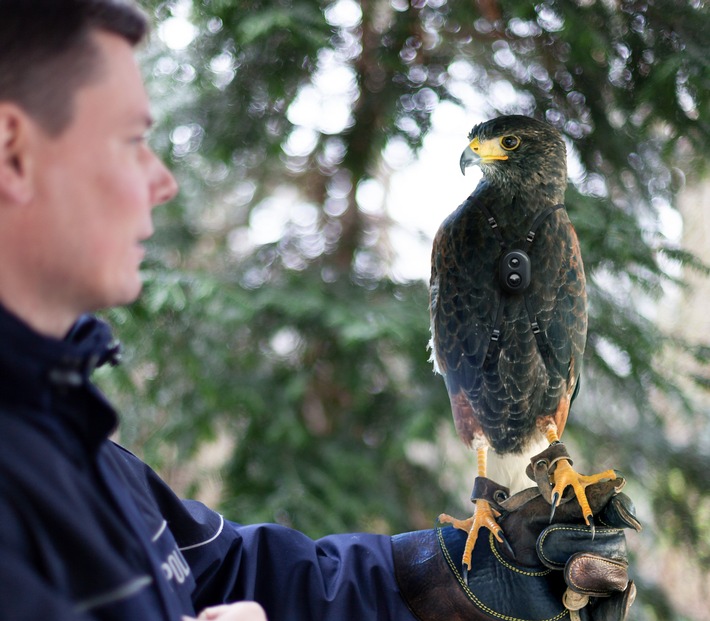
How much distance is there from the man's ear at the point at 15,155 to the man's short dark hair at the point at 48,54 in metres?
0.01

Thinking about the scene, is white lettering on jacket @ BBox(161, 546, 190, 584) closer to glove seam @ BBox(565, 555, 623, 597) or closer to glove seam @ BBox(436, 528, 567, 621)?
glove seam @ BBox(436, 528, 567, 621)

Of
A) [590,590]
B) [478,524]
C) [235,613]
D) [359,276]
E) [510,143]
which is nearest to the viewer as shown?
[235,613]

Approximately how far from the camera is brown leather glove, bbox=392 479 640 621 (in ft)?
4.14

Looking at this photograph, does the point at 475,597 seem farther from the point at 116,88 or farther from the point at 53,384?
the point at 116,88

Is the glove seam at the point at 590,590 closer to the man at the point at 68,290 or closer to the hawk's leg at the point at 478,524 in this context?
the hawk's leg at the point at 478,524

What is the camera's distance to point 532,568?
1.33 meters

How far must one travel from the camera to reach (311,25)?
2.58m

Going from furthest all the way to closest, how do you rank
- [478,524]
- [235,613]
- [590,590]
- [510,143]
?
[510,143]
[478,524]
[590,590]
[235,613]

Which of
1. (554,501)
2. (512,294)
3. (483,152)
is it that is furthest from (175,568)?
(483,152)

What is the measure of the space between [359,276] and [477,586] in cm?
182

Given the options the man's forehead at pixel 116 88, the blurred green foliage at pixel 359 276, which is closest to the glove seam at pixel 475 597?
the man's forehead at pixel 116 88

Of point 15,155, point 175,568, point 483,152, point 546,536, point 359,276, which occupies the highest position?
point 15,155

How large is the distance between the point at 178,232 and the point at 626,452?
82.4 inches

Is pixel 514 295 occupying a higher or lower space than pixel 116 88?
lower
